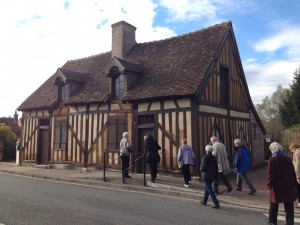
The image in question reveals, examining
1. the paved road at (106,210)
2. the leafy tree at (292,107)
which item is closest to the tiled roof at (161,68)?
the paved road at (106,210)

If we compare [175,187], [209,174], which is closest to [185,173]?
[175,187]

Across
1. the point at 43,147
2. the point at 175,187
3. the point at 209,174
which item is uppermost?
the point at 43,147

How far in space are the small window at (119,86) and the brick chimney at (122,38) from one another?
2.53 metres

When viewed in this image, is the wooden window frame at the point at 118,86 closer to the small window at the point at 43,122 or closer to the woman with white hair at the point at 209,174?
the small window at the point at 43,122

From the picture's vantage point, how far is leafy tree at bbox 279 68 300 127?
21.9m

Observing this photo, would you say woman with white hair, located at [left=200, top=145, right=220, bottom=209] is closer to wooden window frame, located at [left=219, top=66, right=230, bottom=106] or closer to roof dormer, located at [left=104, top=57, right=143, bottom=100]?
roof dormer, located at [left=104, top=57, right=143, bottom=100]

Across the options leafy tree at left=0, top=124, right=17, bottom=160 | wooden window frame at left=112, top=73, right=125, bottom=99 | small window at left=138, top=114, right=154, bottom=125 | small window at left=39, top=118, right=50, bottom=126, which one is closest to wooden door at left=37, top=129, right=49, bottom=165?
small window at left=39, top=118, right=50, bottom=126

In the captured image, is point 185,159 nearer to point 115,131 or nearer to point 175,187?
point 175,187

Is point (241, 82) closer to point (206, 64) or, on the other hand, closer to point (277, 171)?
point (206, 64)

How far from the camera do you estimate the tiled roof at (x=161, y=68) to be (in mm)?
11758

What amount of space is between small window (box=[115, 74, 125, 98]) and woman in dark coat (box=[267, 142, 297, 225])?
8868mm

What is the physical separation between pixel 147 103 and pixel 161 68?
196cm

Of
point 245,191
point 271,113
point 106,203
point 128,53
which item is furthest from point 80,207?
point 271,113

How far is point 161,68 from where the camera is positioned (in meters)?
13.2
